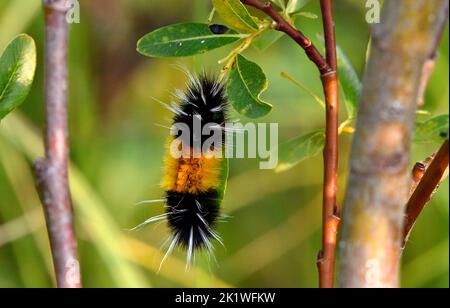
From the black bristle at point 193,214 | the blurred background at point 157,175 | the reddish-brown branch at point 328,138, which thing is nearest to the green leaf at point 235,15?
the reddish-brown branch at point 328,138

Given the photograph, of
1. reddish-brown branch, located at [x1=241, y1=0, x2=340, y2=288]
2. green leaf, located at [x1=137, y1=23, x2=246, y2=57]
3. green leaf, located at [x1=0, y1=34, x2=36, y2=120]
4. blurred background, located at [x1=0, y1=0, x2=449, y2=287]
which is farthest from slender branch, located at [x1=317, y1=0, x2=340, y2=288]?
blurred background, located at [x1=0, y1=0, x2=449, y2=287]

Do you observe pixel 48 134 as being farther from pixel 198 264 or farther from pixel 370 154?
pixel 198 264

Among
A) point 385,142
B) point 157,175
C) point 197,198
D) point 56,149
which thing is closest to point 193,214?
point 197,198

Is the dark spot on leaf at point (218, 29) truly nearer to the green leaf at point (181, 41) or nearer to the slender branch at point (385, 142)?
the green leaf at point (181, 41)

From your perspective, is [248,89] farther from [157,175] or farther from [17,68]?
[157,175]

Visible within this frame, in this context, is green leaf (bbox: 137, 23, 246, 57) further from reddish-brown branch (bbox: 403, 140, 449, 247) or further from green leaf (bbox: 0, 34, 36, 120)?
reddish-brown branch (bbox: 403, 140, 449, 247)
